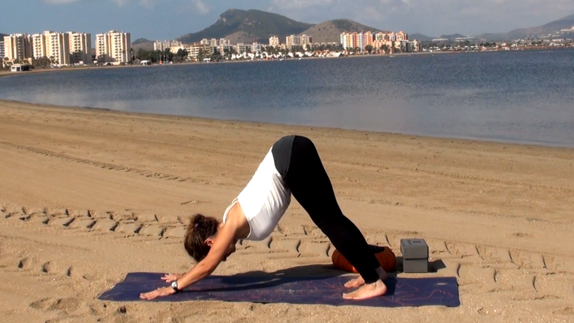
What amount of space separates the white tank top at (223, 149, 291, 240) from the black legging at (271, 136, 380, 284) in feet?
0.25

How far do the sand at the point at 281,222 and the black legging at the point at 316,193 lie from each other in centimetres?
39

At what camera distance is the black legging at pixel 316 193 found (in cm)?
482

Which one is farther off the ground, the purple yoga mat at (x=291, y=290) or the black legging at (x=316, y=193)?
the black legging at (x=316, y=193)

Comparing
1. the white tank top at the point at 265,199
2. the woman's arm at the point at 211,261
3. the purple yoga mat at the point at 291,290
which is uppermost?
the white tank top at the point at 265,199

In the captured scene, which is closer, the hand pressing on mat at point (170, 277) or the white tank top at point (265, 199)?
the white tank top at point (265, 199)

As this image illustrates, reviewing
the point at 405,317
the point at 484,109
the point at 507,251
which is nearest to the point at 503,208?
the point at 507,251

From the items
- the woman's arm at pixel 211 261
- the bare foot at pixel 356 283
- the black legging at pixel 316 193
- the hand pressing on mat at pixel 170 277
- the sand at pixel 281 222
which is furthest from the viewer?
the hand pressing on mat at pixel 170 277

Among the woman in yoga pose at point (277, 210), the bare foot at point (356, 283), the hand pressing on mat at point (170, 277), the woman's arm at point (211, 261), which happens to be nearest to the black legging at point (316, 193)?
the woman in yoga pose at point (277, 210)

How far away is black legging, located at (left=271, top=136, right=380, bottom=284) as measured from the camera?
482cm

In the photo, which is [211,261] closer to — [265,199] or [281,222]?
[265,199]

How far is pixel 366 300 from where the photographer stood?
5.16 meters

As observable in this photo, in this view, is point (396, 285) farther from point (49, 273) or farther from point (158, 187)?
point (158, 187)

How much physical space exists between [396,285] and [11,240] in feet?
12.3

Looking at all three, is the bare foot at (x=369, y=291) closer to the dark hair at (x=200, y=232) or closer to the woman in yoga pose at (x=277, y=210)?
the woman in yoga pose at (x=277, y=210)
